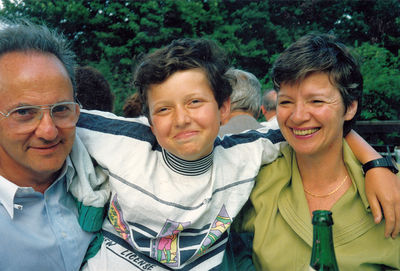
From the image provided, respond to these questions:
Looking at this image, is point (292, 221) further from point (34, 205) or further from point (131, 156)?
point (34, 205)

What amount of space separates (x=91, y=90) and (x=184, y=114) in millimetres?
2073

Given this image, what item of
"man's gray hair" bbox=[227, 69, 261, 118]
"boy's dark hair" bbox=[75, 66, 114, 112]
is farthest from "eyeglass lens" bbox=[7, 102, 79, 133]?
"man's gray hair" bbox=[227, 69, 261, 118]

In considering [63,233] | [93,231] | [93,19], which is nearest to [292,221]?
[93,231]

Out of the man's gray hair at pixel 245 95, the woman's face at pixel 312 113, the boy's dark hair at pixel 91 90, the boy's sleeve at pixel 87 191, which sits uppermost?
the man's gray hair at pixel 245 95

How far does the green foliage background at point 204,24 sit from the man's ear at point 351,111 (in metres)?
7.60

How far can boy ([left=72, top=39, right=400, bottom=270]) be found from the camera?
5.32 ft

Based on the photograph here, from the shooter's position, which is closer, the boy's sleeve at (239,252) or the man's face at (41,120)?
the man's face at (41,120)

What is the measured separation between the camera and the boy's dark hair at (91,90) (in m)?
3.36

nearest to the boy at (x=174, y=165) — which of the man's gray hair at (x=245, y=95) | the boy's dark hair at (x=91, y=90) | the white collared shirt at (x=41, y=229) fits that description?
the white collared shirt at (x=41, y=229)

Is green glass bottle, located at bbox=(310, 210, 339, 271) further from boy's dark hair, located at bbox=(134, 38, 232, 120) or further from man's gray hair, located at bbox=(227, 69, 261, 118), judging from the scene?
man's gray hair, located at bbox=(227, 69, 261, 118)

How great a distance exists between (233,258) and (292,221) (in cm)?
36

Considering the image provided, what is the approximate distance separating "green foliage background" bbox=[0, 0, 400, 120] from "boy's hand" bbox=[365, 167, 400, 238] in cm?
789

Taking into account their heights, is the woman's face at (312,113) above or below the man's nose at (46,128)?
above

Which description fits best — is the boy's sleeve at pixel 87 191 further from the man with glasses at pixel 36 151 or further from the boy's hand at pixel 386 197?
the boy's hand at pixel 386 197
